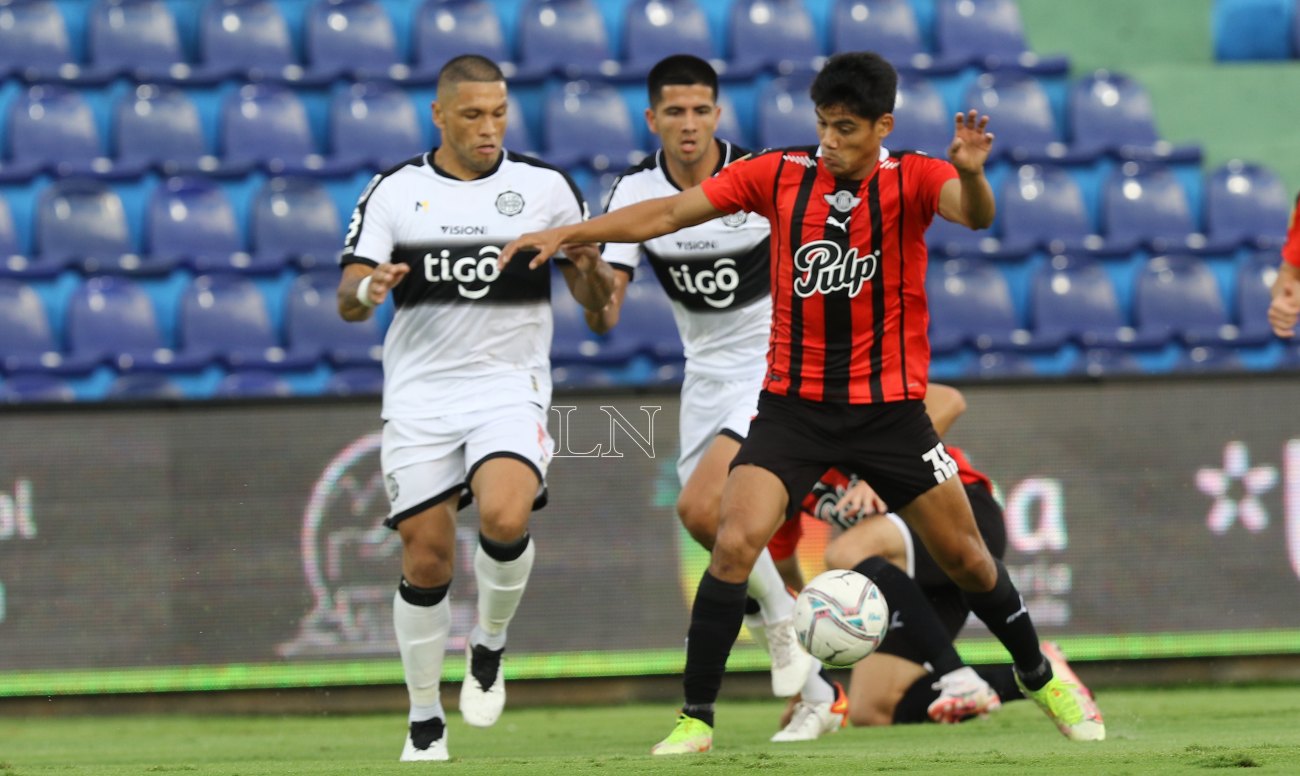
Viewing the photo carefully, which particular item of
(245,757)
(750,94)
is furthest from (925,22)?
(245,757)

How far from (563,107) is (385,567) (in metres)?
4.53

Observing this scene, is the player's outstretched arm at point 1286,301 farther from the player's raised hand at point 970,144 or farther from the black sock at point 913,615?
the black sock at point 913,615

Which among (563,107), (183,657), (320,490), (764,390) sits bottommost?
(183,657)

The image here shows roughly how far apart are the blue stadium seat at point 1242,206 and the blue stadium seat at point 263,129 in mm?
6136

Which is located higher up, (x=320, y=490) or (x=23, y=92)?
(x=23, y=92)

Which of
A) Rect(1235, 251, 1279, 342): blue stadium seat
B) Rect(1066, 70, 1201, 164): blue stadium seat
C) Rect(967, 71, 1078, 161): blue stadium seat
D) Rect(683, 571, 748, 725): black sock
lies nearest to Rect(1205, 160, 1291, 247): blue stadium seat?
Rect(1066, 70, 1201, 164): blue stadium seat

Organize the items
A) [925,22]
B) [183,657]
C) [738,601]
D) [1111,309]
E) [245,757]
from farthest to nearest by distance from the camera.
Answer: [925,22] → [1111,309] → [183,657] → [245,757] → [738,601]

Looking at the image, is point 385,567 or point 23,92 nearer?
point 385,567

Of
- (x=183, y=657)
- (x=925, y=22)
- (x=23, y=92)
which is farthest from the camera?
(x=925, y=22)

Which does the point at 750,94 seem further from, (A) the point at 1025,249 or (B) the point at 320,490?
(B) the point at 320,490

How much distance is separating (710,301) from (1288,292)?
7.68 ft

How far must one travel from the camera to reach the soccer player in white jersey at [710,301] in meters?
6.95

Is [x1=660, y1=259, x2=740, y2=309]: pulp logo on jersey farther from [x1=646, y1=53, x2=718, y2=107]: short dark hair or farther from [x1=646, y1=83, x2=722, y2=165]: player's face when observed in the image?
[x1=646, y1=53, x2=718, y2=107]: short dark hair

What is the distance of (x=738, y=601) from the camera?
19.3 feet
